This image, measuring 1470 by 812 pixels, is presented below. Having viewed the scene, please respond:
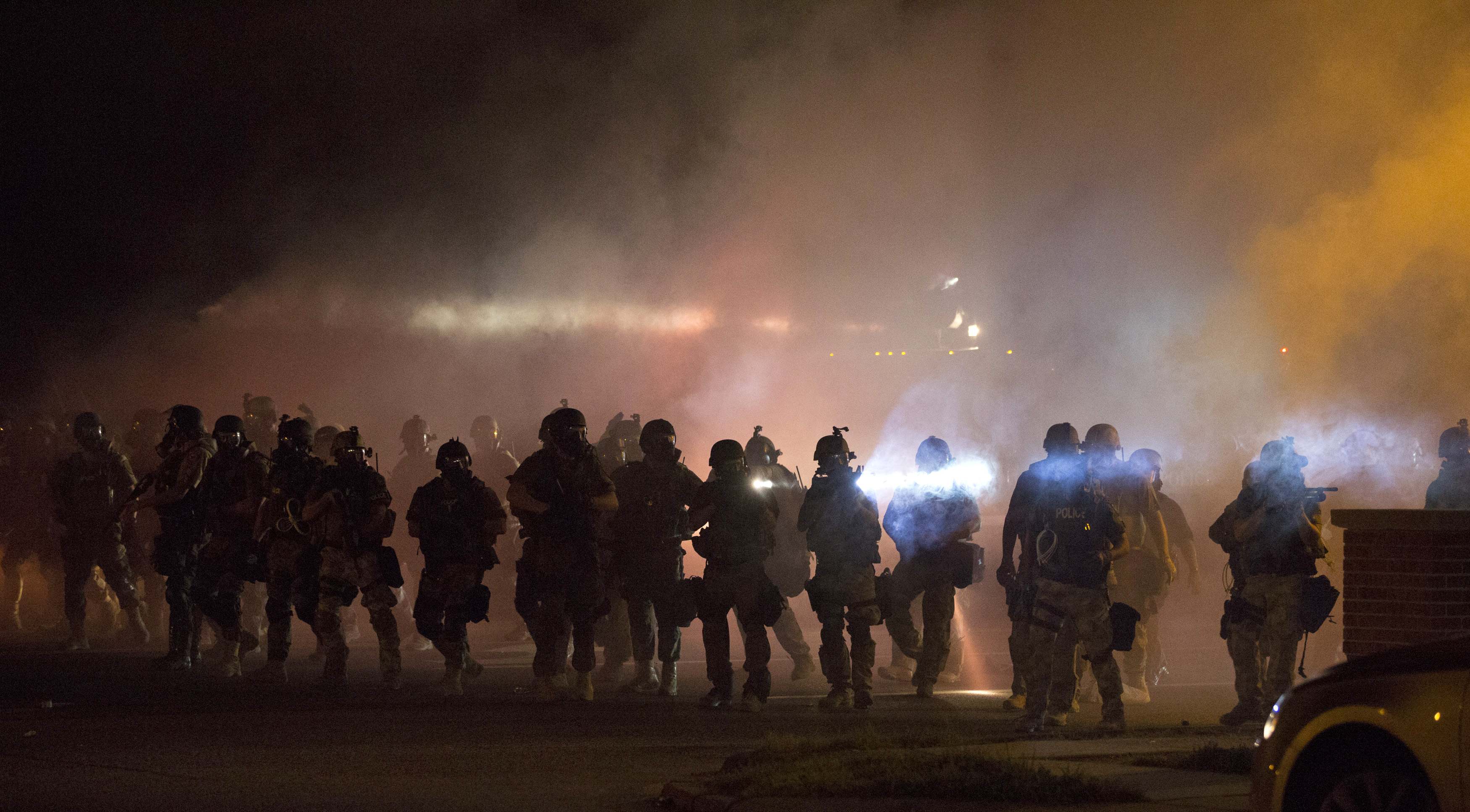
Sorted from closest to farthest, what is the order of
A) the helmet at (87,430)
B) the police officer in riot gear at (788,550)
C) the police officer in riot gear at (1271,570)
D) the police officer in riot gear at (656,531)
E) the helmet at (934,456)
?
the police officer in riot gear at (1271,570), the police officer in riot gear at (656,531), the helmet at (934,456), the police officer in riot gear at (788,550), the helmet at (87,430)

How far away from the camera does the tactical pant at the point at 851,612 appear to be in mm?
9086

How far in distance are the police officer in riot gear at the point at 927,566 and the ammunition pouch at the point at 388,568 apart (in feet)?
10.1

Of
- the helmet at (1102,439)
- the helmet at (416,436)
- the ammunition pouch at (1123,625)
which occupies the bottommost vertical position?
the ammunition pouch at (1123,625)

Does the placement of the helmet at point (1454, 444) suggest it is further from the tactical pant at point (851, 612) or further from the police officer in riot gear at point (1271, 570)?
the tactical pant at point (851, 612)

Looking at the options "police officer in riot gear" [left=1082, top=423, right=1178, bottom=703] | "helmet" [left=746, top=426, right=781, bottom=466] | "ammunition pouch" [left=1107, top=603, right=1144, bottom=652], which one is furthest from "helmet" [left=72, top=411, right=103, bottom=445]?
"ammunition pouch" [left=1107, top=603, right=1144, bottom=652]

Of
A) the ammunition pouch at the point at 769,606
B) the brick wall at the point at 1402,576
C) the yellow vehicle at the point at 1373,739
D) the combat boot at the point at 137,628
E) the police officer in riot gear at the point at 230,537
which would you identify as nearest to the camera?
the yellow vehicle at the point at 1373,739

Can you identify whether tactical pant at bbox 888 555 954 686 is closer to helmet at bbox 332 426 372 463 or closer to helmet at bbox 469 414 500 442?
helmet at bbox 332 426 372 463

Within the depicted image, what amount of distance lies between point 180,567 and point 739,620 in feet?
14.2

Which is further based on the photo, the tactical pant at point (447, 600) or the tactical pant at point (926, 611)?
the tactical pant at point (926, 611)

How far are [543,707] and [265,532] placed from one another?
7.74ft

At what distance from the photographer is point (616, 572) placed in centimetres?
988

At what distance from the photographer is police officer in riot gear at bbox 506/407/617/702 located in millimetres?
9508

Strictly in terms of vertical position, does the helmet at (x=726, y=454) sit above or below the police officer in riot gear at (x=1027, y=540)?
above

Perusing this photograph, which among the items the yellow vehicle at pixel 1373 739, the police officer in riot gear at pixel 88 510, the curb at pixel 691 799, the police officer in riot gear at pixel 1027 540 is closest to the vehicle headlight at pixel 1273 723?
the yellow vehicle at pixel 1373 739
